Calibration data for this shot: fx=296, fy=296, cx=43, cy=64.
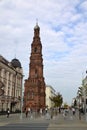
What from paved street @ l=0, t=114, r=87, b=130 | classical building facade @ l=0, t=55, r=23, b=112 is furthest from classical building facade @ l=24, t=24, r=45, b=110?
paved street @ l=0, t=114, r=87, b=130

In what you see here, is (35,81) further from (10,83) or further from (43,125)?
(43,125)

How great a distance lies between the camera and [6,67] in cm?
9000

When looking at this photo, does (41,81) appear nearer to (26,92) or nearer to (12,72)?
(26,92)

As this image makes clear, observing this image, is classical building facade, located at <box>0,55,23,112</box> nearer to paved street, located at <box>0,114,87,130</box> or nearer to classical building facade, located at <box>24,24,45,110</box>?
classical building facade, located at <box>24,24,45,110</box>

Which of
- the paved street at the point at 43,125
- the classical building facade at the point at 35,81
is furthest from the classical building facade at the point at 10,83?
the paved street at the point at 43,125

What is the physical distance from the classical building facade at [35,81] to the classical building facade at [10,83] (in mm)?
22046

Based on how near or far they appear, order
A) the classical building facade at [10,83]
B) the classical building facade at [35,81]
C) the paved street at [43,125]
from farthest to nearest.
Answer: the classical building facade at [35,81] < the classical building facade at [10,83] < the paved street at [43,125]

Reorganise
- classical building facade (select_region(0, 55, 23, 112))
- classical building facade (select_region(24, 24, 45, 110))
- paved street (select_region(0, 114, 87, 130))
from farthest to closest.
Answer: classical building facade (select_region(24, 24, 45, 110)) < classical building facade (select_region(0, 55, 23, 112)) < paved street (select_region(0, 114, 87, 130))

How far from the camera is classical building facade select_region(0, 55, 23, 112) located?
85625mm

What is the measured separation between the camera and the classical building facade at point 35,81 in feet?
436

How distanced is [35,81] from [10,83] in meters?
41.0

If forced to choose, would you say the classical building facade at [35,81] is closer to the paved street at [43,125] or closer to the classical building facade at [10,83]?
the classical building facade at [10,83]

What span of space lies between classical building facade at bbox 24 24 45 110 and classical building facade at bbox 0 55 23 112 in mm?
22046

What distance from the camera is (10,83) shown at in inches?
3750
